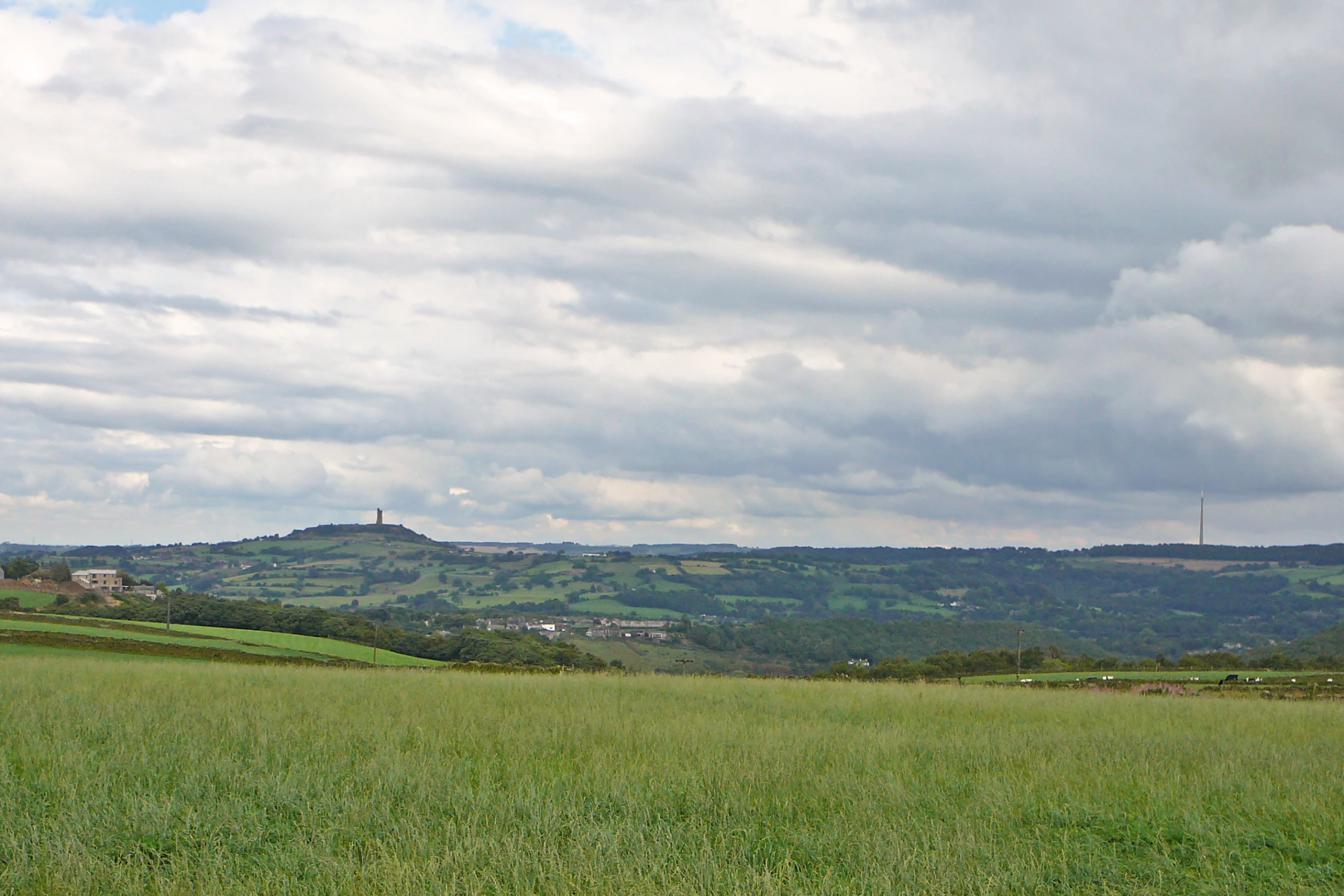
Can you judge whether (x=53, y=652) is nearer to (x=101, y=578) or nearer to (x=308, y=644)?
(x=308, y=644)

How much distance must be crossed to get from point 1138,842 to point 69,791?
11.0 metres

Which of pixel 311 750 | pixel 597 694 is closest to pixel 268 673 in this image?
pixel 597 694

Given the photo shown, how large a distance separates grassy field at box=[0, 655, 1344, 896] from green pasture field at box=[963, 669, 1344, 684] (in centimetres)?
3832

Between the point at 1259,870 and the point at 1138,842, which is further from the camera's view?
the point at 1138,842

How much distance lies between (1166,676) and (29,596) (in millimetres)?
92437

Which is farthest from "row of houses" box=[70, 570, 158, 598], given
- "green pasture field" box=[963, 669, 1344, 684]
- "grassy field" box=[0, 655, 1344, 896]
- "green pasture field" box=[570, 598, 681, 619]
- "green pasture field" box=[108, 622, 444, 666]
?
"grassy field" box=[0, 655, 1344, 896]

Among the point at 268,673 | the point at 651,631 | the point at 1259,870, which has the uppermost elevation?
the point at 1259,870

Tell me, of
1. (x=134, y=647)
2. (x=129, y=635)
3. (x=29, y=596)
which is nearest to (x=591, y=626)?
(x=29, y=596)

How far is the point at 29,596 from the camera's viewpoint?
3649 inches

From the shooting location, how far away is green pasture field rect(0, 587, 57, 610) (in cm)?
8875

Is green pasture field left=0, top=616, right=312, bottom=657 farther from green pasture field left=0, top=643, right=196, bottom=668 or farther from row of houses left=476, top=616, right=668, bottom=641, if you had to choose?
row of houses left=476, top=616, right=668, bottom=641

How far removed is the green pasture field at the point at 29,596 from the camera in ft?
291

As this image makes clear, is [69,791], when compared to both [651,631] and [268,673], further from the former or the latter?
[651,631]

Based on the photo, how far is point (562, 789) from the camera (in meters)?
11.7
